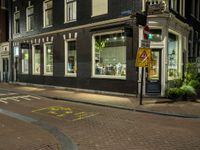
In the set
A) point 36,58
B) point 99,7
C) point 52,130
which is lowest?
point 52,130

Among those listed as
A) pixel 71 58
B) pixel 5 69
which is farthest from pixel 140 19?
pixel 5 69

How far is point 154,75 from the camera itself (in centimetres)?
1523

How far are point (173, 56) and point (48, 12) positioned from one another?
10097 millimetres

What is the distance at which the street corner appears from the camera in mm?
10013

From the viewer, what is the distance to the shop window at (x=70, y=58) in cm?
1917

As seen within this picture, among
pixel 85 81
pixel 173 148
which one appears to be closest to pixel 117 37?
pixel 85 81

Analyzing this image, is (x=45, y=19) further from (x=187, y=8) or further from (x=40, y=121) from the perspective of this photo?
(x=40, y=121)

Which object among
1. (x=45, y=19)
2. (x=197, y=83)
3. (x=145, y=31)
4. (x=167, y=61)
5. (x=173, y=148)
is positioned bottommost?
(x=173, y=148)

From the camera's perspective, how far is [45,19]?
21.8 metres

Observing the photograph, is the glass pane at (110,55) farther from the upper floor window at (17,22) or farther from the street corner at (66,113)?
the upper floor window at (17,22)

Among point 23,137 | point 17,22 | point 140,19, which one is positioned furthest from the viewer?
point 17,22

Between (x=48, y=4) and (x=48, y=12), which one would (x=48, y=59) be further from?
(x=48, y=4)

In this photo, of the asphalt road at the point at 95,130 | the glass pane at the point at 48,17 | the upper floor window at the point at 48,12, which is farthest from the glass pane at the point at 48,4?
the asphalt road at the point at 95,130

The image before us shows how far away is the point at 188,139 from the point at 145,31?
→ 6.07 meters
